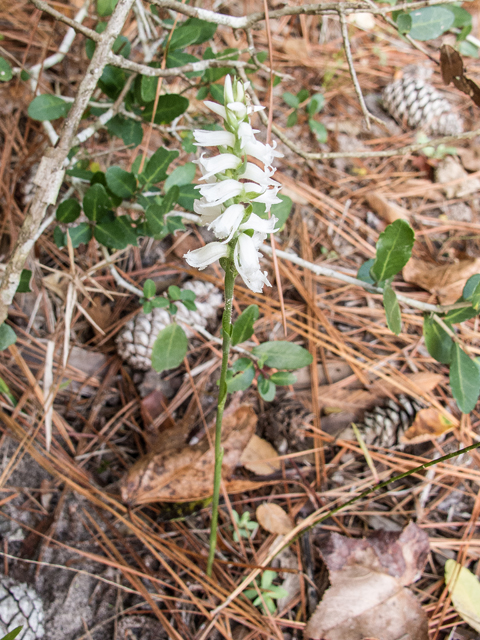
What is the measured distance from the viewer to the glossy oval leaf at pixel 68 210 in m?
1.42

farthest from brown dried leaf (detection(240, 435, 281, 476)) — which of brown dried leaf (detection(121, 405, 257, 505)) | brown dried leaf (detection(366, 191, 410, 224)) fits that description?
brown dried leaf (detection(366, 191, 410, 224))

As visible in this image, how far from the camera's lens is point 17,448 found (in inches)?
59.3

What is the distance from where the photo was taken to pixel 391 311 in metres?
1.29

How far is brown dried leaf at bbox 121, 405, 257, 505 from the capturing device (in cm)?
147

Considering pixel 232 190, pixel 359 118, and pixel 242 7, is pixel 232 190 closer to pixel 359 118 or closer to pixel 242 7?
pixel 359 118

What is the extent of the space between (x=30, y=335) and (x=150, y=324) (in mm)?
465

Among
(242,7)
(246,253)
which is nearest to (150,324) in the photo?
(246,253)

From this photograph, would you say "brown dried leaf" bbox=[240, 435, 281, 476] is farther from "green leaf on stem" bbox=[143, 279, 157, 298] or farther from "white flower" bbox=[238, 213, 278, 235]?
"white flower" bbox=[238, 213, 278, 235]

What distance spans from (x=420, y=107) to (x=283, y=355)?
193cm

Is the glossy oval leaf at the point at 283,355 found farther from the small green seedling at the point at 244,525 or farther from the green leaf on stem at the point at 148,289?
the small green seedling at the point at 244,525

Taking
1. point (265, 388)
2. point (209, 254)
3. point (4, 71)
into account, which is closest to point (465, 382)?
point (265, 388)

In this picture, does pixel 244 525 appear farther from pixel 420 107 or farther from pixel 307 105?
pixel 420 107

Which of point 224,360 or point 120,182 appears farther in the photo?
point 120,182

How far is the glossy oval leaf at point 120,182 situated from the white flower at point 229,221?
0.71 metres
